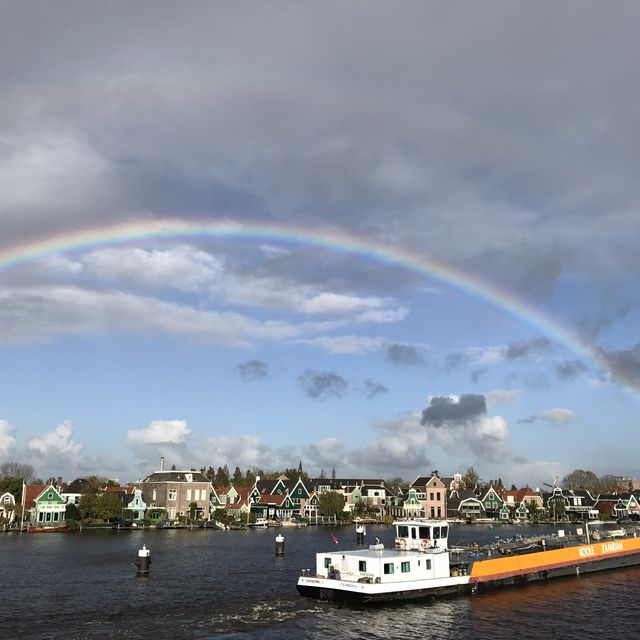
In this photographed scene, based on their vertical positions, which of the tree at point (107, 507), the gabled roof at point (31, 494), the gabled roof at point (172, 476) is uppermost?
the gabled roof at point (172, 476)

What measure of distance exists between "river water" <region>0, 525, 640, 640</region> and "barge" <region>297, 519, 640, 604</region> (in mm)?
1151

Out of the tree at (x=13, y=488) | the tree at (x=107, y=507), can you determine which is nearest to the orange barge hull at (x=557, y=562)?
the tree at (x=107, y=507)

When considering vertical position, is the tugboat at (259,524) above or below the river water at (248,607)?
below

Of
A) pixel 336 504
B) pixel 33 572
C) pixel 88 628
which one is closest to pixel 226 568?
pixel 33 572

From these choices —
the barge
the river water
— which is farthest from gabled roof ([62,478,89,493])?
the barge

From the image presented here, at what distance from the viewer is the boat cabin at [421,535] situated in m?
62.7

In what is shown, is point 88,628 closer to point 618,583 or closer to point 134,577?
point 134,577

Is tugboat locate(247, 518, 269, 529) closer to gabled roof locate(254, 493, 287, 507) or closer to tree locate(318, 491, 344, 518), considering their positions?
gabled roof locate(254, 493, 287, 507)

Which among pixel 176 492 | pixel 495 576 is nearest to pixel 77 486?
pixel 176 492

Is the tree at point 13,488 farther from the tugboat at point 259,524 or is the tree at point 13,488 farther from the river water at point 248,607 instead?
the river water at point 248,607

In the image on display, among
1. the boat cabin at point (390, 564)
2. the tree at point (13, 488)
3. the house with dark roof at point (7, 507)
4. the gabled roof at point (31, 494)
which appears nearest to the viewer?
the boat cabin at point (390, 564)

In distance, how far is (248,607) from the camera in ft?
173

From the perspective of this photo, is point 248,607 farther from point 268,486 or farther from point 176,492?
point 268,486

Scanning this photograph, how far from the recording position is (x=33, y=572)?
71.8 meters
